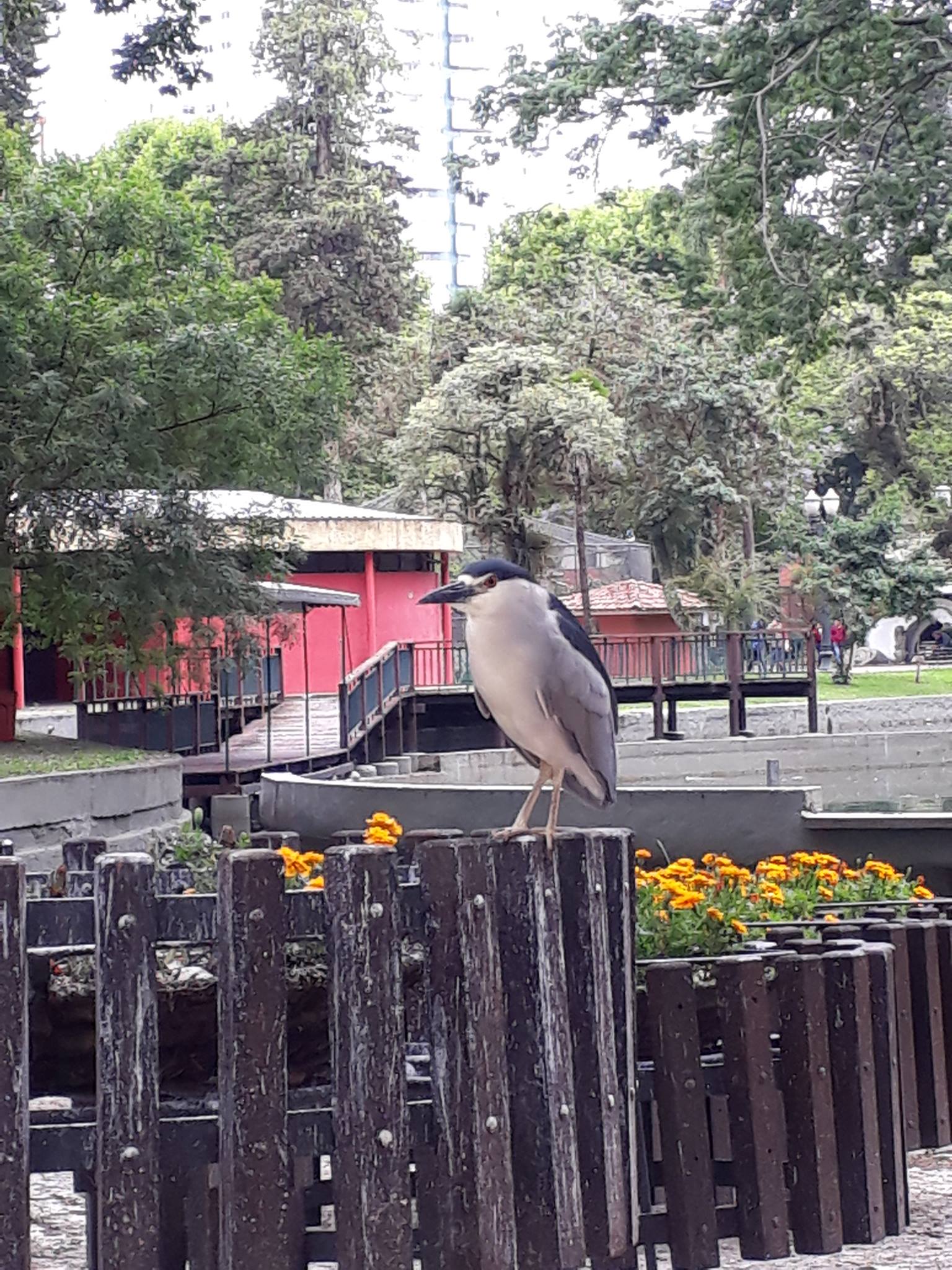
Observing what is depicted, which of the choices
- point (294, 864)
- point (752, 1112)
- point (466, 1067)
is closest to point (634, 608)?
point (294, 864)

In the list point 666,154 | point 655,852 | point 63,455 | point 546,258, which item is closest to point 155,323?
point 63,455

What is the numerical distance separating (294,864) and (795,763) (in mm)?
23840

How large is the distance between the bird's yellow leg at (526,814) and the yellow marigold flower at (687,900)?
638mm

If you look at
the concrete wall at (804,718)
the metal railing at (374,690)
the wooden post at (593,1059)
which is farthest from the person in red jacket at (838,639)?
the wooden post at (593,1059)

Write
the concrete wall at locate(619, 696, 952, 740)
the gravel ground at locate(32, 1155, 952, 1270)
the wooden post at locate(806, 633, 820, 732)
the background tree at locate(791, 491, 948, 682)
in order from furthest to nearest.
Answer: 1. the background tree at locate(791, 491, 948, 682)
2. the concrete wall at locate(619, 696, 952, 740)
3. the wooden post at locate(806, 633, 820, 732)
4. the gravel ground at locate(32, 1155, 952, 1270)

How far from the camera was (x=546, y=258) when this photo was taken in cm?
5409

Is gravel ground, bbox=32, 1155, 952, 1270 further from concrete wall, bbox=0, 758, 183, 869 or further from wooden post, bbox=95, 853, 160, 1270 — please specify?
concrete wall, bbox=0, 758, 183, 869

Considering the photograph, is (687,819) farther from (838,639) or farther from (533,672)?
(838,639)

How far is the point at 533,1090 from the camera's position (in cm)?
398

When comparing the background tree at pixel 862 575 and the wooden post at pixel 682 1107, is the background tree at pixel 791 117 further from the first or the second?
the background tree at pixel 862 575

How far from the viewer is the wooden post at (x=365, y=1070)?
3.69 metres

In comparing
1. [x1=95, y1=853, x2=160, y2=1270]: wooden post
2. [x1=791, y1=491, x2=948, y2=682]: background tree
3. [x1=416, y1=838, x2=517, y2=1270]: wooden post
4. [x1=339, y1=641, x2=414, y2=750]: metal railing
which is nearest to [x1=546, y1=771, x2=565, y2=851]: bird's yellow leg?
[x1=416, y1=838, x2=517, y2=1270]: wooden post

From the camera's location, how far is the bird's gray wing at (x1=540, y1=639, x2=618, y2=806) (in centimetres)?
447

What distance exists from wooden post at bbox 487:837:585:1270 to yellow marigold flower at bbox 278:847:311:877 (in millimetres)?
1429
